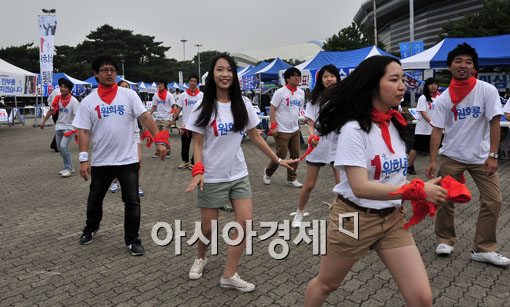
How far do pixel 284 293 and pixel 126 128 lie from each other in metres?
2.10

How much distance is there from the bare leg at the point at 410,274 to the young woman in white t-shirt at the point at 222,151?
1315mm

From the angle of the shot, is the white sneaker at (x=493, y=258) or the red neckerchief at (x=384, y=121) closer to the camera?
the red neckerchief at (x=384, y=121)

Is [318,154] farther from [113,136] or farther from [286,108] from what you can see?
[113,136]

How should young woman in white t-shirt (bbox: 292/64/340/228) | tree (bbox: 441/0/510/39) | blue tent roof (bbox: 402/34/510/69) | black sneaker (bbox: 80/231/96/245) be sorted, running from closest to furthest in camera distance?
black sneaker (bbox: 80/231/96/245) < young woman in white t-shirt (bbox: 292/64/340/228) < blue tent roof (bbox: 402/34/510/69) < tree (bbox: 441/0/510/39)

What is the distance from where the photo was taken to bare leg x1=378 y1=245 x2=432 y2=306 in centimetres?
208

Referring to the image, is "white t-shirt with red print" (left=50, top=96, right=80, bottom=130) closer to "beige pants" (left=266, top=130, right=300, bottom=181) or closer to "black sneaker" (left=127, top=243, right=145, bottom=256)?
"beige pants" (left=266, top=130, right=300, bottom=181)

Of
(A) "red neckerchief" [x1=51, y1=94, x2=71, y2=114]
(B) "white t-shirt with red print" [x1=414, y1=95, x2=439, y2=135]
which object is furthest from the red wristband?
(A) "red neckerchief" [x1=51, y1=94, x2=71, y2=114]

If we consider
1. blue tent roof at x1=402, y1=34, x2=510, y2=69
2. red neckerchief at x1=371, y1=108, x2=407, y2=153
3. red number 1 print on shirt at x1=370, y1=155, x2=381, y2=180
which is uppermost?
blue tent roof at x1=402, y1=34, x2=510, y2=69

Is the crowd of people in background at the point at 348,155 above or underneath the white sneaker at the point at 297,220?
above

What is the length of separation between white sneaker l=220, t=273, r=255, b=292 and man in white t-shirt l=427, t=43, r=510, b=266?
6.05 ft

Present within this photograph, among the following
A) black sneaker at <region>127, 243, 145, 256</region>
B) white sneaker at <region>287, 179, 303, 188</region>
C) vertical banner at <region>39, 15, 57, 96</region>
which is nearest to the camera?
black sneaker at <region>127, 243, 145, 256</region>

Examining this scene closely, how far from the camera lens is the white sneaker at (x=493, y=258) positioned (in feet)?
12.1

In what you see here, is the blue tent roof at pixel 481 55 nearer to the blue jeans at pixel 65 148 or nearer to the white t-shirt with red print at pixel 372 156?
the blue jeans at pixel 65 148

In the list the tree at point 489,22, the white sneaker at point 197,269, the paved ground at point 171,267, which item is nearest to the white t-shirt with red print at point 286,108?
the paved ground at point 171,267
